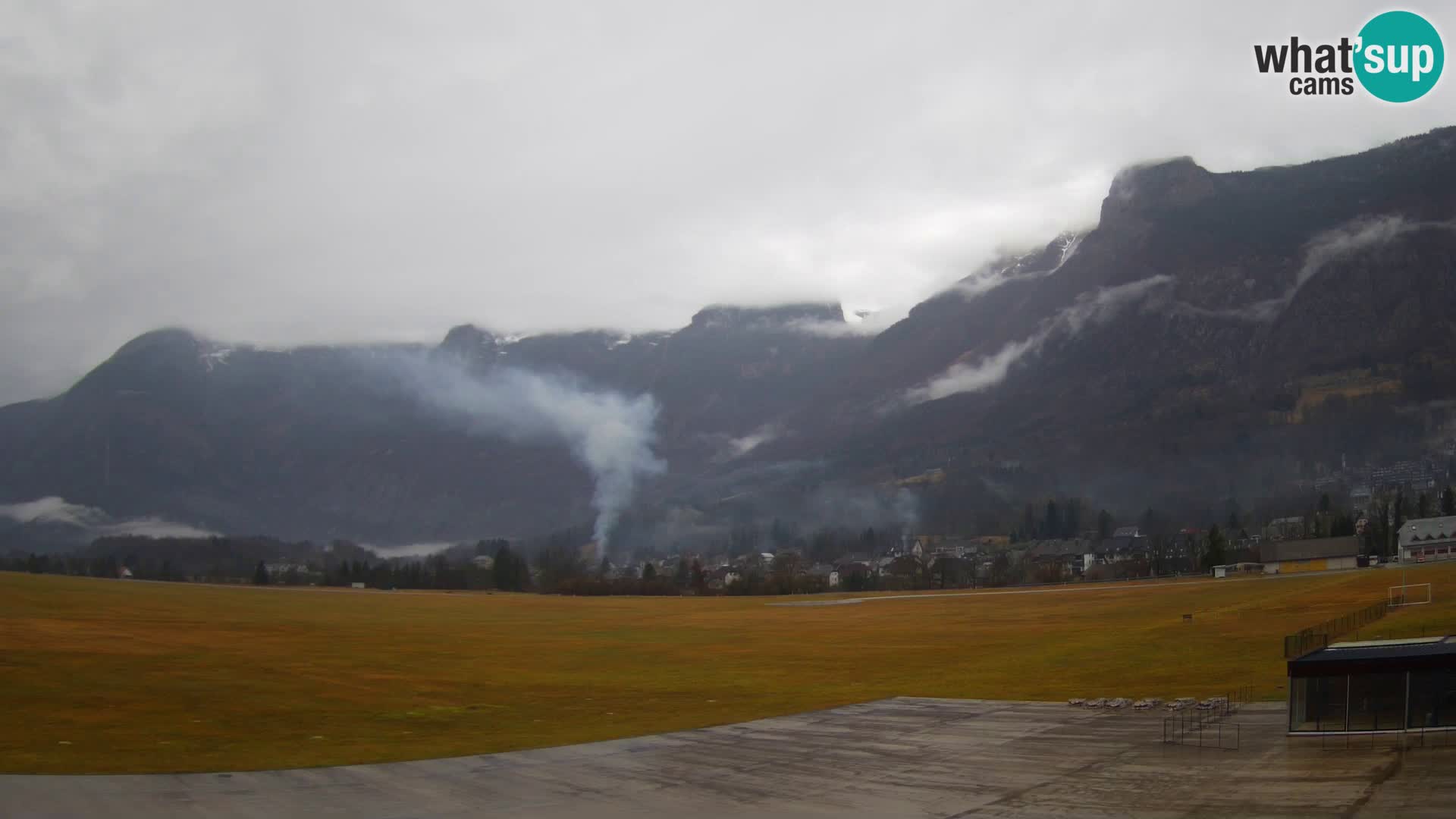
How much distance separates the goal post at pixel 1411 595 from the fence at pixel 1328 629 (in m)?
0.84

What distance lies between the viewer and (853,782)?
31.3 m

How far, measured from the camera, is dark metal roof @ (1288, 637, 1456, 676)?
106ft

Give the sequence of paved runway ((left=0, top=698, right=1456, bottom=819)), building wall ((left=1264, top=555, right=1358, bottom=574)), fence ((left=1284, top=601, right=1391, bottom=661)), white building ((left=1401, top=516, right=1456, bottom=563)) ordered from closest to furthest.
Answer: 1. paved runway ((left=0, top=698, right=1456, bottom=819))
2. fence ((left=1284, top=601, right=1391, bottom=661))
3. white building ((left=1401, top=516, right=1456, bottom=563))
4. building wall ((left=1264, top=555, right=1358, bottom=574))

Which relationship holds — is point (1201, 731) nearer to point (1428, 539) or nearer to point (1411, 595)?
point (1411, 595)

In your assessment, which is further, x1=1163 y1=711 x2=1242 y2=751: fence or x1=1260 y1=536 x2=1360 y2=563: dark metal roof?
x1=1260 y1=536 x2=1360 y2=563: dark metal roof

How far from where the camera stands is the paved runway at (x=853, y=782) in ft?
86.8

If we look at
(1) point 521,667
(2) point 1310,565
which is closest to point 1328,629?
(1) point 521,667

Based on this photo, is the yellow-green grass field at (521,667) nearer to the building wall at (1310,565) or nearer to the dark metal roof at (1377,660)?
the dark metal roof at (1377,660)

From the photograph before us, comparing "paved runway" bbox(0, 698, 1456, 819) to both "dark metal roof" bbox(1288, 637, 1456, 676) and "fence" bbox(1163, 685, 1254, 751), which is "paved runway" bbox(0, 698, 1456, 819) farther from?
"dark metal roof" bbox(1288, 637, 1456, 676)

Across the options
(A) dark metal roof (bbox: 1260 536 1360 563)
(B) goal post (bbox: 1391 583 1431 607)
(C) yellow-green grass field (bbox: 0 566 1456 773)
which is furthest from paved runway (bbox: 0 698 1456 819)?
(A) dark metal roof (bbox: 1260 536 1360 563)

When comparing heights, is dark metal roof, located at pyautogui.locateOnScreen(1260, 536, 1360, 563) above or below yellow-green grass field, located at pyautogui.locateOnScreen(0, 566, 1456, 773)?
above

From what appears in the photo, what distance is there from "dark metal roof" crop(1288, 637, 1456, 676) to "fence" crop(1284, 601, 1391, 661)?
2129mm

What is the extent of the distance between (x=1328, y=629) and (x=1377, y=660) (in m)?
22.5

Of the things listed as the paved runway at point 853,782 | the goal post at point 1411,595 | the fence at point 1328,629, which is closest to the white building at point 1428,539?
the goal post at point 1411,595
